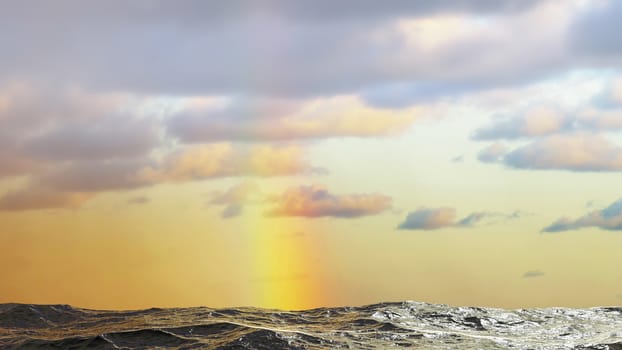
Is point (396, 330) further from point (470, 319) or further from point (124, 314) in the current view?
point (124, 314)

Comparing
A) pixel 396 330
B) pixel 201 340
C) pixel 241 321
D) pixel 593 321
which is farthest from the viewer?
pixel 593 321

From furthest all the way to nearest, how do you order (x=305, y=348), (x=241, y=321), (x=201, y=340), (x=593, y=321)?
(x=593, y=321)
(x=241, y=321)
(x=201, y=340)
(x=305, y=348)

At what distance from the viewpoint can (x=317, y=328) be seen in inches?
869

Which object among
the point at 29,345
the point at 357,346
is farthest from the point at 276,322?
the point at 29,345

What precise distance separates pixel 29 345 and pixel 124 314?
21.5ft

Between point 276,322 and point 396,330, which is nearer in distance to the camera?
point 396,330

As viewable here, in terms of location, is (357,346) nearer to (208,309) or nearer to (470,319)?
(470,319)

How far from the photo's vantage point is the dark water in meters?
19.2

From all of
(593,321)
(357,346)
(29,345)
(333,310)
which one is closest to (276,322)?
(333,310)

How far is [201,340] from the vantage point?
19.6m

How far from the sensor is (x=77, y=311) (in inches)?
Result: 1089

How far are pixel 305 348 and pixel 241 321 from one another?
6013mm

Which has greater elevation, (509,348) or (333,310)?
(333,310)

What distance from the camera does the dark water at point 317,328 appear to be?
756 inches
